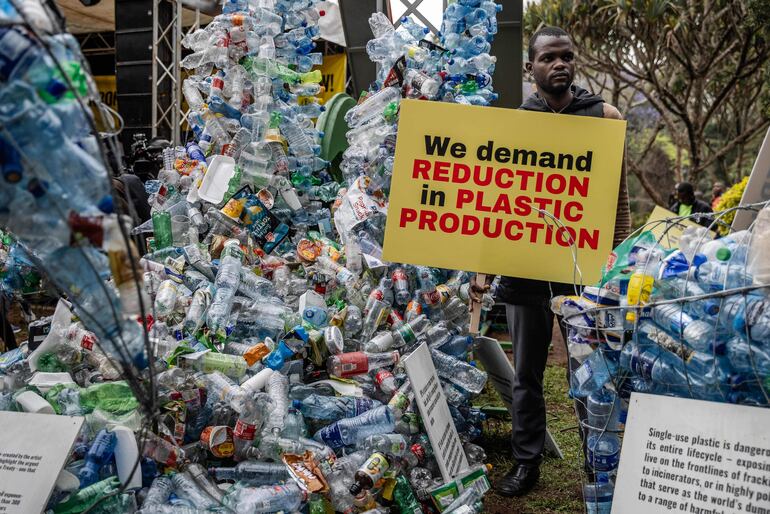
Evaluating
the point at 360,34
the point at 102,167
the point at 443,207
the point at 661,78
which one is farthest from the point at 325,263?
the point at 661,78

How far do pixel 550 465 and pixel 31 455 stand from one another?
2.88 m

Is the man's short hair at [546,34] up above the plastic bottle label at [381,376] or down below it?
above

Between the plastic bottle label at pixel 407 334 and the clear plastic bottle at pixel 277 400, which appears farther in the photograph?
the plastic bottle label at pixel 407 334

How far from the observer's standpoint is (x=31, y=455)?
3312 mm

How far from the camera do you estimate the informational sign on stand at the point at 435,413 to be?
4.04 m

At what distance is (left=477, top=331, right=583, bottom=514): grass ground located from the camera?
4.22 metres

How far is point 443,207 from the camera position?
13.4ft

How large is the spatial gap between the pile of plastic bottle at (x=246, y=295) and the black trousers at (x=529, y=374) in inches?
16.1

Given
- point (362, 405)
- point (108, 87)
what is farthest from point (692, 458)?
point (108, 87)

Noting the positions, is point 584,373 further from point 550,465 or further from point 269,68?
point 269,68

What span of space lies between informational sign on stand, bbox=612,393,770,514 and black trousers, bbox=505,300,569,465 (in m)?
1.59

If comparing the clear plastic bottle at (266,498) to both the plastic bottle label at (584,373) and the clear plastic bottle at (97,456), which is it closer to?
the clear plastic bottle at (97,456)

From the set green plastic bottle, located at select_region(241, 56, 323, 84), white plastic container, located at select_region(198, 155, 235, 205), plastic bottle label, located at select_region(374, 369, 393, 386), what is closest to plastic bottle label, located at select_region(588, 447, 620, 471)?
plastic bottle label, located at select_region(374, 369, 393, 386)

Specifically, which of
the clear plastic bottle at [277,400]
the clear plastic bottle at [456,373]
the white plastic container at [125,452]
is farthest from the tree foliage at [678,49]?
the white plastic container at [125,452]
